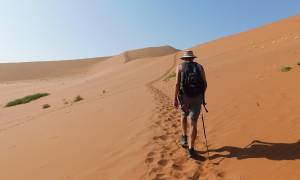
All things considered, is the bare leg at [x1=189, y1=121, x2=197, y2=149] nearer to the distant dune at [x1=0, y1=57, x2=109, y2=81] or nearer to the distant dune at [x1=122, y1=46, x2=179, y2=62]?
the distant dune at [x1=122, y1=46, x2=179, y2=62]

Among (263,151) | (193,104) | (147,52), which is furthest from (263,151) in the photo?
(147,52)

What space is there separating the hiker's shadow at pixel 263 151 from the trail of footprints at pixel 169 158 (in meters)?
0.51

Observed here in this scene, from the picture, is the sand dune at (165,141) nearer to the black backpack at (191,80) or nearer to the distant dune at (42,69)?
the black backpack at (191,80)

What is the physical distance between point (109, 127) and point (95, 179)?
11.0 ft

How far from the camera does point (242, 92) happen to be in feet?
34.6

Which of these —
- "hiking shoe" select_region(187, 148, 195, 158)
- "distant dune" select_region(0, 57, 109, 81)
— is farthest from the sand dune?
"distant dune" select_region(0, 57, 109, 81)

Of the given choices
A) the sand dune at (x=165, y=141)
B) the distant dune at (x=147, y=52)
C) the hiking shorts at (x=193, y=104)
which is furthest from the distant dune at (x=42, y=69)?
the hiking shorts at (x=193, y=104)

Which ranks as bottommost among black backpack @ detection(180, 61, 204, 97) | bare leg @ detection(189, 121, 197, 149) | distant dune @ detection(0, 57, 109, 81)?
bare leg @ detection(189, 121, 197, 149)

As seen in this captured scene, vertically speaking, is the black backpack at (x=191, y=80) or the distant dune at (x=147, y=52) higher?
the distant dune at (x=147, y=52)

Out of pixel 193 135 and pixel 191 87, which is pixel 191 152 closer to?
pixel 193 135

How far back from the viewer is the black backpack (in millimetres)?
5777

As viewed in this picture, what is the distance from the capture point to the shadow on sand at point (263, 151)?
5.30 m

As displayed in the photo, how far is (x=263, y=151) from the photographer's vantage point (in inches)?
221

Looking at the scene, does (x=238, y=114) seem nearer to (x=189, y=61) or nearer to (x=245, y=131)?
(x=245, y=131)
